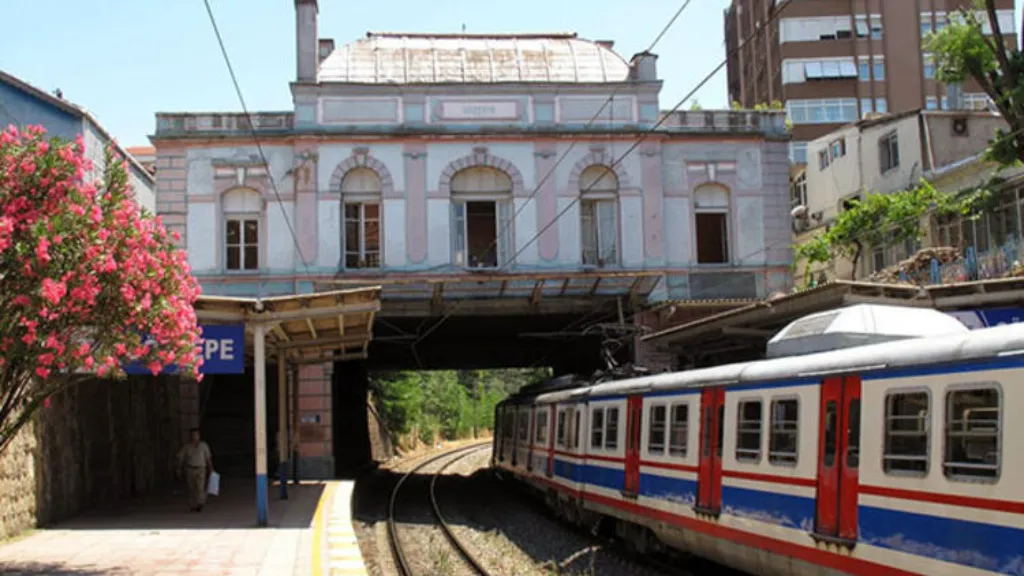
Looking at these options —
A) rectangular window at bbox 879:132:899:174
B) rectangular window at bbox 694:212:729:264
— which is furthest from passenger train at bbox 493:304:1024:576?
rectangular window at bbox 879:132:899:174

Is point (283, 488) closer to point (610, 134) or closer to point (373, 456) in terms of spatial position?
point (610, 134)

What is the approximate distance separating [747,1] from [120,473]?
44.2 m

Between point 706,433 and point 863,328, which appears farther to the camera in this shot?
point 706,433

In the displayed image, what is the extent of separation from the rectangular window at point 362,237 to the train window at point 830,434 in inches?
762

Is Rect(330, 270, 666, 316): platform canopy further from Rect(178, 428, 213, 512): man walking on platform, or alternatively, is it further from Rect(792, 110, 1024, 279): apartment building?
Rect(178, 428, 213, 512): man walking on platform

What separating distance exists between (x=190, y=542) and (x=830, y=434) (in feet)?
28.2

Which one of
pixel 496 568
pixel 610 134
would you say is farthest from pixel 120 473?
pixel 610 134

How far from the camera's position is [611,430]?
16141mm

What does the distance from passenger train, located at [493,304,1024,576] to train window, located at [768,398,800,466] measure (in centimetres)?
2

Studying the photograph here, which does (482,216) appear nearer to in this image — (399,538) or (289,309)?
(399,538)

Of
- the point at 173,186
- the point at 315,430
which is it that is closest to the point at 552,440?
the point at 315,430

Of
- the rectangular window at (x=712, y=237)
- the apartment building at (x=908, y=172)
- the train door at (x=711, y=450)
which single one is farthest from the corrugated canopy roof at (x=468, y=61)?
the train door at (x=711, y=450)

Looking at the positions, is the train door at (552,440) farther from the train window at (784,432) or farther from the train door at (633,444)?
the train window at (784,432)

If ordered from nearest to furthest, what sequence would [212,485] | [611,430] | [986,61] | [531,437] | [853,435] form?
[853,435], [611,430], [212,485], [531,437], [986,61]
